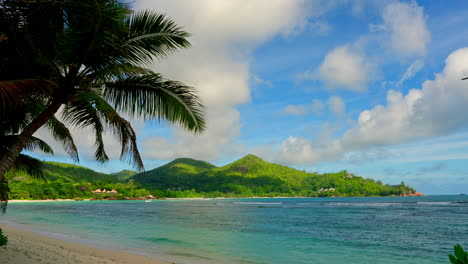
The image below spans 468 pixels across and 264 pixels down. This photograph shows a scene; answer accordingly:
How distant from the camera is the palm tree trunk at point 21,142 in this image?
211 inches

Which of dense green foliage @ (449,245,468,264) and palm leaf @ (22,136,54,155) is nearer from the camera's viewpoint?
dense green foliage @ (449,245,468,264)

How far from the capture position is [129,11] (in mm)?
5910

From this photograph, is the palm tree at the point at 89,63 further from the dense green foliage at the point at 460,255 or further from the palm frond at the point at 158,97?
the dense green foliage at the point at 460,255

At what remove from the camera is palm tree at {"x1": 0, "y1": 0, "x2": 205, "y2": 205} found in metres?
5.50

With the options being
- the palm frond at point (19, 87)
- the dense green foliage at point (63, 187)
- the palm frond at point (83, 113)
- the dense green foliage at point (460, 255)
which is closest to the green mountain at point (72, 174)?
the dense green foliage at point (63, 187)

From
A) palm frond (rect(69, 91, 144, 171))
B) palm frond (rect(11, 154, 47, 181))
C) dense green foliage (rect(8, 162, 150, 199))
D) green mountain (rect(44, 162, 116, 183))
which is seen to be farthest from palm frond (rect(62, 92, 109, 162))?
green mountain (rect(44, 162, 116, 183))

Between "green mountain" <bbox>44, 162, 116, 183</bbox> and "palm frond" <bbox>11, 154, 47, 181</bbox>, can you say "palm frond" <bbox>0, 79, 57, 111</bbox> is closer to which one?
"palm frond" <bbox>11, 154, 47, 181</bbox>

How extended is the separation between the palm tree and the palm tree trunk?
0.01 m

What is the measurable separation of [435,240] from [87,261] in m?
22.8

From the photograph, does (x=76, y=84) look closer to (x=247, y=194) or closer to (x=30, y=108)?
(x=30, y=108)

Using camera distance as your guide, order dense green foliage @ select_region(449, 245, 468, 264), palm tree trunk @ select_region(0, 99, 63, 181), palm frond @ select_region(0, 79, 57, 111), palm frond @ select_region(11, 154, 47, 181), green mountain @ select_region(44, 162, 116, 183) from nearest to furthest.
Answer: dense green foliage @ select_region(449, 245, 468, 264)
palm frond @ select_region(0, 79, 57, 111)
palm tree trunk @ select_region(0, 99, 63, 181)
palm frond @ select_region(11, 154, 47, 181)
green mountain @ select_region(44, 162, 116, 183)

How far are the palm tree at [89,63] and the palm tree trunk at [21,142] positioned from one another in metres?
0.01

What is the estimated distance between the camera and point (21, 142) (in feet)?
18.2

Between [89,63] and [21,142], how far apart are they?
1.85m
